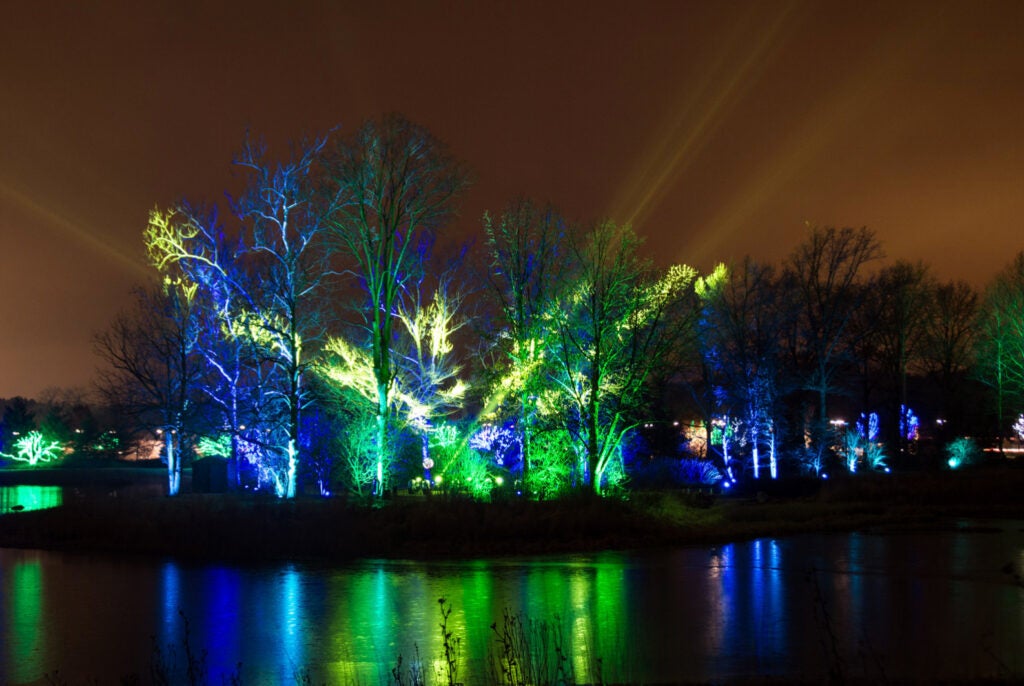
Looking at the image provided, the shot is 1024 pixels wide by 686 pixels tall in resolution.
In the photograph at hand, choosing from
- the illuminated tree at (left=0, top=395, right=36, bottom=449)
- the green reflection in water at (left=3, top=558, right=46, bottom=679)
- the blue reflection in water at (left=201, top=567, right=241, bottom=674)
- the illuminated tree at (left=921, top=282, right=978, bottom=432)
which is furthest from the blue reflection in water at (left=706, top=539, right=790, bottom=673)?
the illuminated tree at (left=0, top=395, right=36, bottom=449)

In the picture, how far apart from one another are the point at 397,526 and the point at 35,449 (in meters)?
78.9

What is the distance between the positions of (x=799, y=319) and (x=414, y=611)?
161ft

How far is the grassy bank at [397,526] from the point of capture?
23.0m

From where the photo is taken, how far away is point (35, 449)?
8869 cm

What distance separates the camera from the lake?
10.3m

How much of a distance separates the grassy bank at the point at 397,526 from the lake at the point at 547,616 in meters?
1.79

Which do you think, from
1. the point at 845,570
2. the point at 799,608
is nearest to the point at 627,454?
the point at 845,570

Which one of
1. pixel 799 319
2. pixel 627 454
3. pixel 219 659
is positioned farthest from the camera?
pixel 799 319

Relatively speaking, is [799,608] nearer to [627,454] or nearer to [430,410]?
[430,410]

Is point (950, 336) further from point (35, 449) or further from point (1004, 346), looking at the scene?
point (35, 449)

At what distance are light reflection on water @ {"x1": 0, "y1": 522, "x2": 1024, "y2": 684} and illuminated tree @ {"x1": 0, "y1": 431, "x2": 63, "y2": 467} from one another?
7503 centimetres

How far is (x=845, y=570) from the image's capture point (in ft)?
60.7

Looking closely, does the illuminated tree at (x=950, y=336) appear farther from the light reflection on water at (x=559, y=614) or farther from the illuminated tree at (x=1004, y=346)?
the light reflection on water at (x=559, y=614)

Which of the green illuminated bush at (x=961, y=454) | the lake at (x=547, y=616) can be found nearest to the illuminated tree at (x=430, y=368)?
the lake at (x=547, y=616)
